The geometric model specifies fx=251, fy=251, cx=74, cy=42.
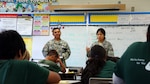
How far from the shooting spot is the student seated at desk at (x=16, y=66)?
143 centimetres

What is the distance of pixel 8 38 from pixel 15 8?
505cm

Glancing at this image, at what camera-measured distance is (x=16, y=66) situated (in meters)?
1.44

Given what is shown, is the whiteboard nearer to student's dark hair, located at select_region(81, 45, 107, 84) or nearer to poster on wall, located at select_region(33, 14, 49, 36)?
poster on wall, located at select_region(33, 14, 49, 36)

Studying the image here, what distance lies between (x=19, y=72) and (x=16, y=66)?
38 millimetres

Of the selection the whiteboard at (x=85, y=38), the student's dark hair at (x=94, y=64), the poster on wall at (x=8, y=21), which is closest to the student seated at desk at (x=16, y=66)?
the student's dark hair at (x=94, y=64)

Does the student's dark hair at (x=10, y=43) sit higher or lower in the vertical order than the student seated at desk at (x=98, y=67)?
higher

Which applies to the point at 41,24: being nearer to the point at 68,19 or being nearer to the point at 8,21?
the point at 68,19

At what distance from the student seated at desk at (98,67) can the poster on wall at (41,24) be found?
347 cm

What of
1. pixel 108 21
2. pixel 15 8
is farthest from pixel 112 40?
pixel 15 8

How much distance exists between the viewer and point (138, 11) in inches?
230

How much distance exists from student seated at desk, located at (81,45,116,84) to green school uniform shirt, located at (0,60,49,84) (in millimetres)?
1227

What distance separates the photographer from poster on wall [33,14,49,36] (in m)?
6.07

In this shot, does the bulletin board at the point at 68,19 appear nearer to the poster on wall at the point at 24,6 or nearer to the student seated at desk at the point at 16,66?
the poster on wall at the point at 24,6

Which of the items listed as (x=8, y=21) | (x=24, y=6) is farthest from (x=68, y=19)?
(x=8, y=21)
